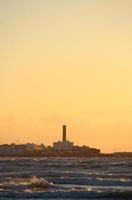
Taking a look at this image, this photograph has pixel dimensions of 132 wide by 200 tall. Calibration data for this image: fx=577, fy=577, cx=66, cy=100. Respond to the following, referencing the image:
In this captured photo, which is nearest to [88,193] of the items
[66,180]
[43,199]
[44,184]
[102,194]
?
[102,194]

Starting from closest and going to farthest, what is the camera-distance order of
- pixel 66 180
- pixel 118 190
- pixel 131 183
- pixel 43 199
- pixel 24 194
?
1. pixel 43 199
2. pixel 24 194
3. pixel 118 190
4. pixel 131 183
5. pixel 66 180

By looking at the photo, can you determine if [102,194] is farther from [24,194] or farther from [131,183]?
[131,183]

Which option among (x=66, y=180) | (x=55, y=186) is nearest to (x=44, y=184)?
(x=55, y=186)

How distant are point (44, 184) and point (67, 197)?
9472 mm

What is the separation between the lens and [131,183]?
52.5 metres

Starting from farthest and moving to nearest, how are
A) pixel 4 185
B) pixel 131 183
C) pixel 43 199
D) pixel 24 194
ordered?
pixel 131 183 → pixel 4 185 → pixel 24 194 → pixel 43 199

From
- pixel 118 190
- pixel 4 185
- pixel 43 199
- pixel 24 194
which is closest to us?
pixel 43 199

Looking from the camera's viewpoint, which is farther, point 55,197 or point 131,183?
point 131,183

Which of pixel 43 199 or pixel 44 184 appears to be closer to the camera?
pixel 43 199

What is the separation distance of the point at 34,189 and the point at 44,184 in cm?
424

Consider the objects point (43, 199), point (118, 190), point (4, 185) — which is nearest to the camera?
point (43, 199)

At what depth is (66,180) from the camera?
5666 cm

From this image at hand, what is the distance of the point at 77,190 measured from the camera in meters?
44.5

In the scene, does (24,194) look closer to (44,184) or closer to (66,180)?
(44,184)
